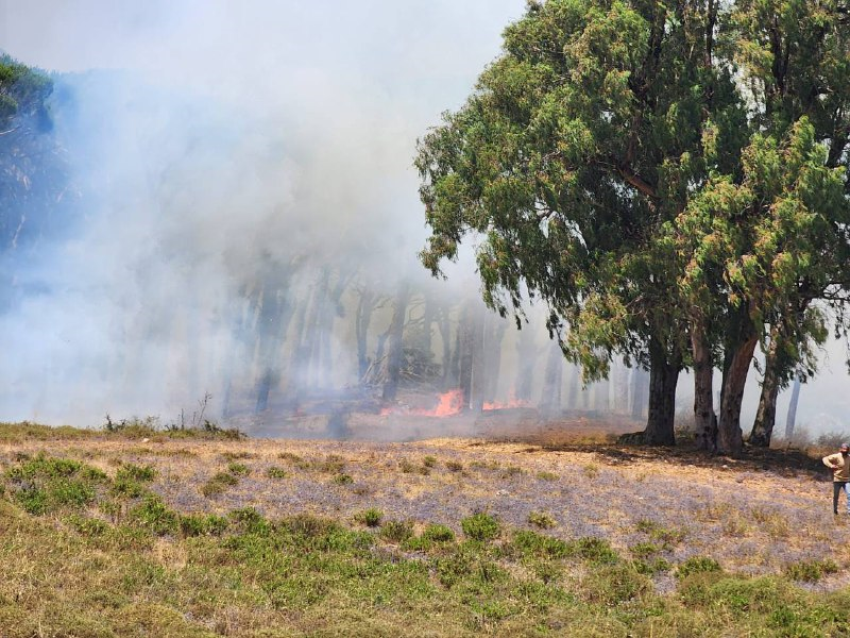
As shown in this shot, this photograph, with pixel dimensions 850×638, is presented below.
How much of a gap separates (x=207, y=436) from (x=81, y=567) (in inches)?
809

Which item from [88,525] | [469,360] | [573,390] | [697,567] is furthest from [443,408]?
[697,567]

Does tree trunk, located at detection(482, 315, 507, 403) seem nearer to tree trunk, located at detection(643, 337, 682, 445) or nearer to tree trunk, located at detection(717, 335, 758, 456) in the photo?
tree trunk, located at detection(643, 337, 682, 445)

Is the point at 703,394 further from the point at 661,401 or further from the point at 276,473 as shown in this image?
the point at 276,473

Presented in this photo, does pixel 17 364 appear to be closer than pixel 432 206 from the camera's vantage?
No

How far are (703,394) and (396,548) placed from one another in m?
20.1

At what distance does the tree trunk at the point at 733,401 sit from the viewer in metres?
32.7

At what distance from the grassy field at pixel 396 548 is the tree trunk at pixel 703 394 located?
6.85 meters

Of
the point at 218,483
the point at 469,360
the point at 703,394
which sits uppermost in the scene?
the point at 469,360

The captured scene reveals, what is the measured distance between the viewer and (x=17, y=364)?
58750mm

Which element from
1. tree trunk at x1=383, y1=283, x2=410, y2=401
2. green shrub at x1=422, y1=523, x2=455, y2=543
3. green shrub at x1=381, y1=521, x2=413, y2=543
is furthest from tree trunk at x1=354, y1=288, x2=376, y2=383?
green shrub at x1=422, y1=523, x2=455, y2=543

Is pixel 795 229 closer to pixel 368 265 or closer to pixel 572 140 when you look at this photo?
pixel 572 140

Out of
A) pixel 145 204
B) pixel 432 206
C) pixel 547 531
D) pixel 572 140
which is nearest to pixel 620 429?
pixel 432 206

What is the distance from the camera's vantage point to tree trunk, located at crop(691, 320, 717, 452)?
33.2 m

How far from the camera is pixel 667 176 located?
3055 cm
